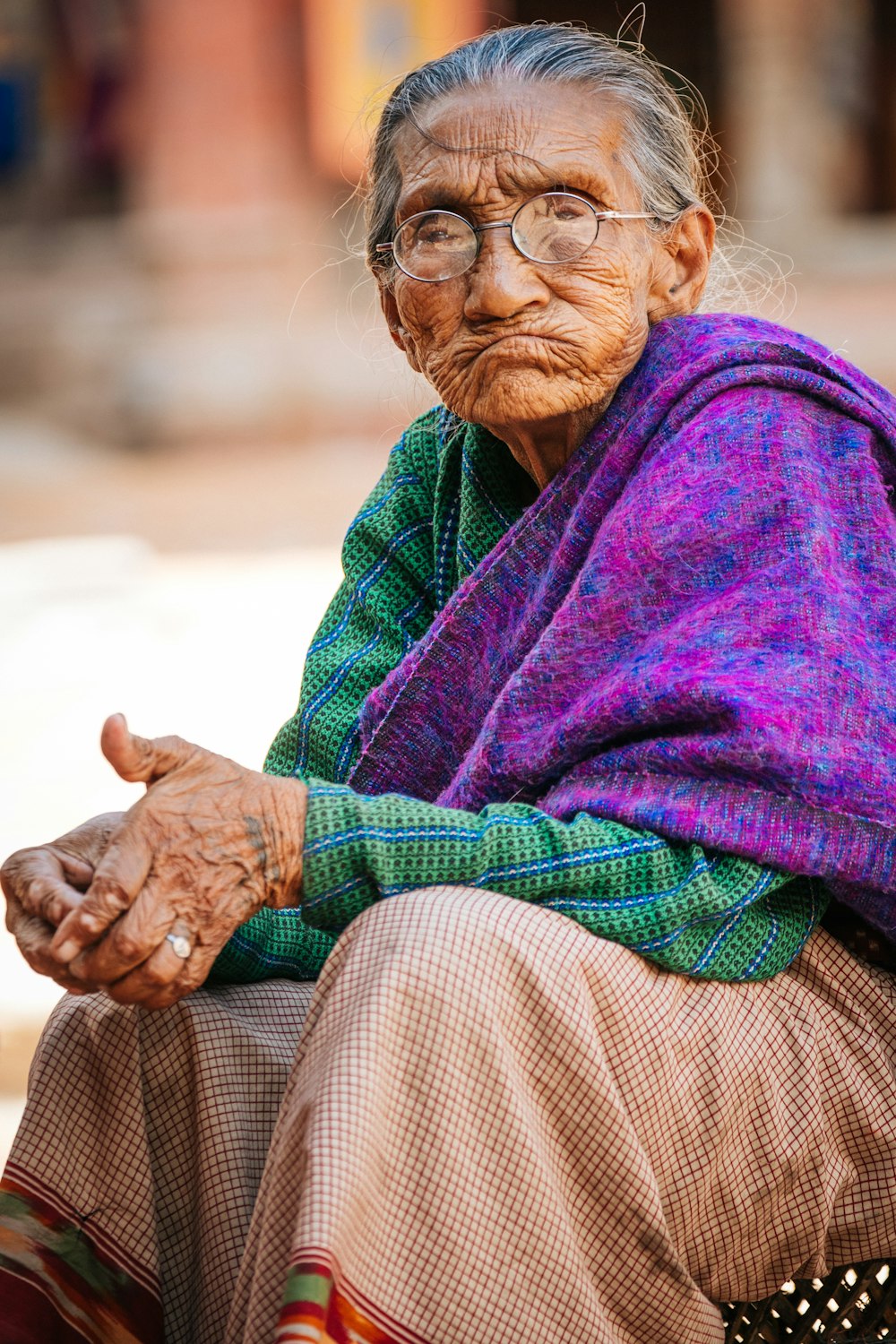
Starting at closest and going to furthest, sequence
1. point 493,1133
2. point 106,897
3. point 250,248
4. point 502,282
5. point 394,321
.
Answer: point 493,1133, point 106,897, point 502,282, point 394,321, point 250,248

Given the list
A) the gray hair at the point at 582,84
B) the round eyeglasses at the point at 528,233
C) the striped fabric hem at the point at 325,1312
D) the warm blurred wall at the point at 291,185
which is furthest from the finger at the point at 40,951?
the warm blurred wall at the point at 291,185

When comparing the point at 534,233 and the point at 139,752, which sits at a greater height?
the point at 534,233

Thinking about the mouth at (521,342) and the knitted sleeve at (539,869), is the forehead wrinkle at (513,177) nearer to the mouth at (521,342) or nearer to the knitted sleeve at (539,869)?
the mouth at (521,342)

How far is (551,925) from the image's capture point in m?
1.86

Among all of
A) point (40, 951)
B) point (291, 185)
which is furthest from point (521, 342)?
point (291, 185)

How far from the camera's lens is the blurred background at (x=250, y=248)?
10.2 m

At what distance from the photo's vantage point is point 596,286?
2.31 meters

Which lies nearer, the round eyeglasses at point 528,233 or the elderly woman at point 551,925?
the elderly woman at point 551,925

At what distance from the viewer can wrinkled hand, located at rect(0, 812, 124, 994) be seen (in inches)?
77.6

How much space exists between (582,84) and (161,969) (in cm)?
129

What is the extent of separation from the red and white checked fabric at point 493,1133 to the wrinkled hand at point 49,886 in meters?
0.16

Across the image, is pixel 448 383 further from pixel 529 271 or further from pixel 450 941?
pixel 450 941

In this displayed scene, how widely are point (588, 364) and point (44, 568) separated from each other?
268 inches

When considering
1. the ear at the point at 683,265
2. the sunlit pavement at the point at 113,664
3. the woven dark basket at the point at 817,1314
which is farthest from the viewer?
the sunlit pavement at the point at 113,664
